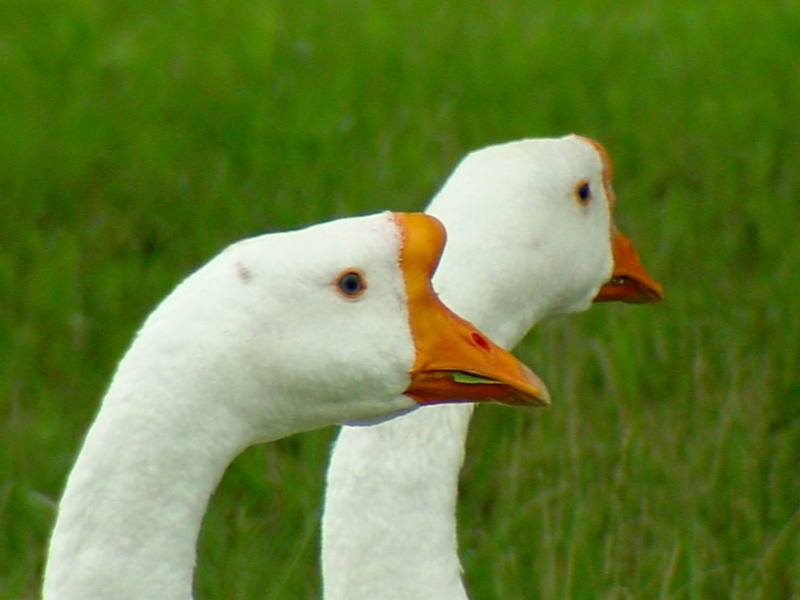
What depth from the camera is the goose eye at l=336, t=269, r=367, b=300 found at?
3.25 m

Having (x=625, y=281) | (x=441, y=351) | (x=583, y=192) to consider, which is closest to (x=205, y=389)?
(x=441, y=351)

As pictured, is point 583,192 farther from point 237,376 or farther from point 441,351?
point 237,376

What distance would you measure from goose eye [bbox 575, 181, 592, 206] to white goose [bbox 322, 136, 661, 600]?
0.11 feet

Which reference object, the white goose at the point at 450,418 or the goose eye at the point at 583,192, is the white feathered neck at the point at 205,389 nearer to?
Result: the white goose at the point at 450,418

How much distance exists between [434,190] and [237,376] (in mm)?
4277

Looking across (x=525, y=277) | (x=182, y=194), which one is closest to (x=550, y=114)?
(x=182, y=194)

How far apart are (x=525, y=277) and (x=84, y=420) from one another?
7.41 ft

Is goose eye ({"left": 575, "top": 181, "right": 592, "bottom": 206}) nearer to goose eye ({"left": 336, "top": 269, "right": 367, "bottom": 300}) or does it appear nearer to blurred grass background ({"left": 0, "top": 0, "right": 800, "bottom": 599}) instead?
blurred grass background ({"left": 0, "top": 0, "right": 800, "bottom": 599})

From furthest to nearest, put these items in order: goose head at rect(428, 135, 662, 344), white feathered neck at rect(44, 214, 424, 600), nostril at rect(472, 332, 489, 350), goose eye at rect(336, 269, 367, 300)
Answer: goose head at rect(428, 135, 662, 344), nostril at rect(472, 332, 489, 350), goose eye at rect(336, 269, 367, 300), white feathered neck at rect(44, 214, 424, 600)

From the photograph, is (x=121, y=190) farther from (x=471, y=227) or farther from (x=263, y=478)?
(x=471, y=227)

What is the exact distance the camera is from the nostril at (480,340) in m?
3.53

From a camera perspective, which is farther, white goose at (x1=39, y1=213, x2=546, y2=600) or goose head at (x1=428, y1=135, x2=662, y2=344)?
goose head at (x1=428, y1=135, x2=662, y2=344)

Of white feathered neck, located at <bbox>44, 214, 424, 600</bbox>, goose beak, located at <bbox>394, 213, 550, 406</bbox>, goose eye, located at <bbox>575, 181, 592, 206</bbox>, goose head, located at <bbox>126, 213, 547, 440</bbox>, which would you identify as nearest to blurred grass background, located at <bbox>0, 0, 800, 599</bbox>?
goose eye, located at <bbox>575, 181, 592, 206</bbox>

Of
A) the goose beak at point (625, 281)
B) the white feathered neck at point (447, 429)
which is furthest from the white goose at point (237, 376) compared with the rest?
the goose beak at point (625, 281)
